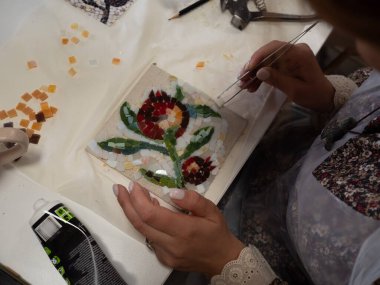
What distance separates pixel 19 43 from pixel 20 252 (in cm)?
41

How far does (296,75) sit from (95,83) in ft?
1.32

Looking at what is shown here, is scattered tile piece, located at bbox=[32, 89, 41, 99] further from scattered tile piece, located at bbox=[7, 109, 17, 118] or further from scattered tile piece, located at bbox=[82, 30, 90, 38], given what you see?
scattered tile piece, located at bbox=[82, 30, 90, 38]

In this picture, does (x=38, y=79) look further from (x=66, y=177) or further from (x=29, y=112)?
(x=66, y=177)

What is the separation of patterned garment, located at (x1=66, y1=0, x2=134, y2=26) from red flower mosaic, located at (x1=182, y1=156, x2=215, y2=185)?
0.35 metres

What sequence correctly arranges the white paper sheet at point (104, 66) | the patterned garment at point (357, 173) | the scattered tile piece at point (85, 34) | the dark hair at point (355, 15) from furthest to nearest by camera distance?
1. the scattered tile piece at point (85, 34)
2. the white paper sheet at point (104, 66)
3. the patterned garment at point (357, 173)
4. the dark hair at point (355, 15)

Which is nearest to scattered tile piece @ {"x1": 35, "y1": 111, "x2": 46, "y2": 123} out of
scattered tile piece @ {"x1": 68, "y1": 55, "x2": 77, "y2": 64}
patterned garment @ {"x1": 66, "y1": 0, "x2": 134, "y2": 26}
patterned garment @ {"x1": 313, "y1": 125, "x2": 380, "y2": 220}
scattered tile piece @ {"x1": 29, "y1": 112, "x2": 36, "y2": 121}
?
scattered tile piece @ {"x1": 29, "y1": 112, "x2": 36, "y2": 121}

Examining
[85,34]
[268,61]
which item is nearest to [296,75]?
[268,61]

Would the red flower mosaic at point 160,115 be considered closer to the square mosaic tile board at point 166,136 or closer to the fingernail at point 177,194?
the square mosaic tile board at point 166,136

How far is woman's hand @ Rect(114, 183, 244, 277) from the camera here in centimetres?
55

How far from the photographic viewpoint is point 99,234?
1.90 feet

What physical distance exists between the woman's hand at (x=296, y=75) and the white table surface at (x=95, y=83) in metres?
0.04

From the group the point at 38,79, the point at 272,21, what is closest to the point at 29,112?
the point at 38,79

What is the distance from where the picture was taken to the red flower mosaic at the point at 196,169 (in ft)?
2.08

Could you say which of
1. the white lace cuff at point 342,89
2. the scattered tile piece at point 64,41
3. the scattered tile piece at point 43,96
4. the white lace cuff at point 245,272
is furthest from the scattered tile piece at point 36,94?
the white lace cuff at point 342,89
